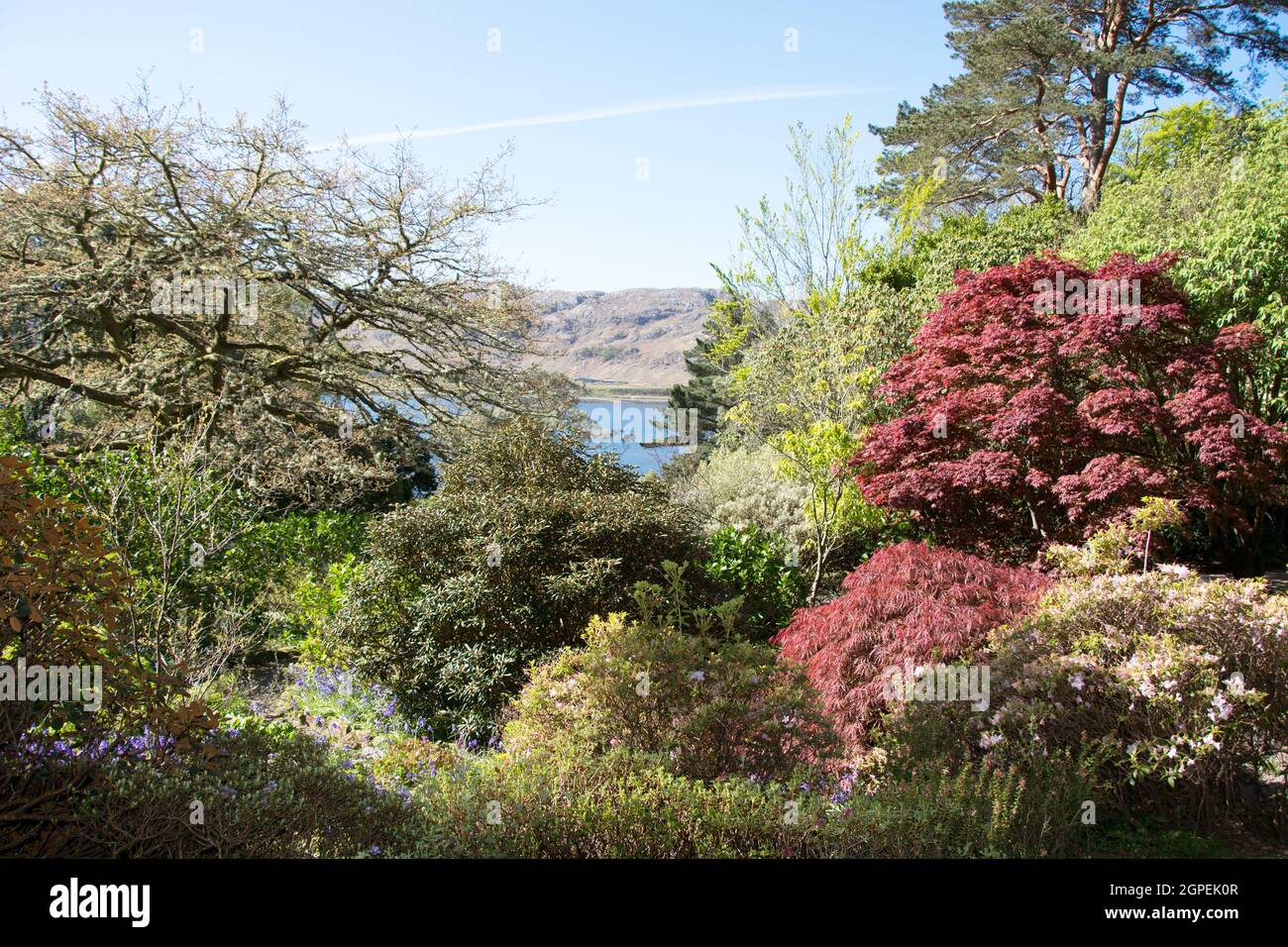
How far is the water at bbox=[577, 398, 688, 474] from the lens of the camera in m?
8.62

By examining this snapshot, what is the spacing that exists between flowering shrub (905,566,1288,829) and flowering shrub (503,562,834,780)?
81 centimetres

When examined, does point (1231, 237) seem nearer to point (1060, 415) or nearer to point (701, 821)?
point (1060, 415)

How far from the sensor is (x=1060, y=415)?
7207 mm

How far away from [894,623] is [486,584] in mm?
2761

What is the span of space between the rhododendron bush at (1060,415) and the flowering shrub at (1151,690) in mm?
2533

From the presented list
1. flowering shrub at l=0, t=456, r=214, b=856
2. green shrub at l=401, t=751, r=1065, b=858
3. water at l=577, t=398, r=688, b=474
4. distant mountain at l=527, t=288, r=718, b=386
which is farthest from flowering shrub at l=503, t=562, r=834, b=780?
distant mountain at l=527, t=288, r=718, b=386

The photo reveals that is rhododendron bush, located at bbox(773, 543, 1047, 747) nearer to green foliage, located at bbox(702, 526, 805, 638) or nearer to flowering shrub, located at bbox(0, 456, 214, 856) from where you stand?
green foliage, located at bbox(702, 526, 805, 638)

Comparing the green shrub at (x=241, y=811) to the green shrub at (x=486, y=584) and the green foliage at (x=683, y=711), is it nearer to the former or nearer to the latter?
the green foliage at (x=683, y=711)

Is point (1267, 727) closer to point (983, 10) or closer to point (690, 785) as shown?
point (690, 785)

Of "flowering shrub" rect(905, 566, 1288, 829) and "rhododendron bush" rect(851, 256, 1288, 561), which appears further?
"rhododendron bush" rect(851, 256, 1288, 561)

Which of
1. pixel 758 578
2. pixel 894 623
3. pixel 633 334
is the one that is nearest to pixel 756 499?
pixel 758 578

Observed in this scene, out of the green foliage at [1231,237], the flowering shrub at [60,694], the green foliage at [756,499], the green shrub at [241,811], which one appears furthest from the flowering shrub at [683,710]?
the green foliage at [1231,237]

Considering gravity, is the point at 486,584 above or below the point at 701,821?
above

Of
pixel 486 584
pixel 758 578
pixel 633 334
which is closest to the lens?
pixel 486 584
